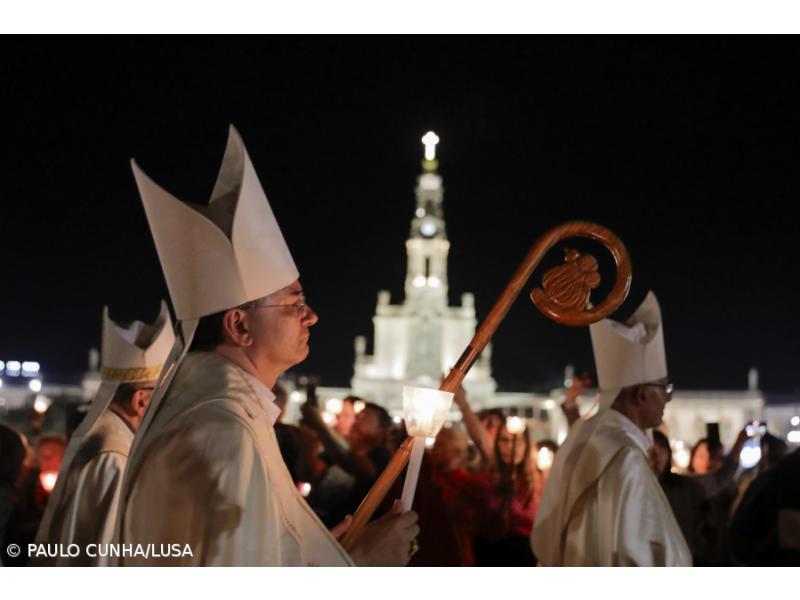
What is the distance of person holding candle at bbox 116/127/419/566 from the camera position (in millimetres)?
2785

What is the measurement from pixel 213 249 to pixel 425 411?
2.69 feet

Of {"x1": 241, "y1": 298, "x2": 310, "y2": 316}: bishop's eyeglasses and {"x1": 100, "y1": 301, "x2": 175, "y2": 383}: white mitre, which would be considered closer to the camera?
{"x1": 241, "y1": 298, "x2": 310, "y2": 316}: bishop's eyeglasses

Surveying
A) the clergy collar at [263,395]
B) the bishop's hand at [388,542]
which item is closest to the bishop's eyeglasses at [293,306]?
the clergy collar at [263,395]

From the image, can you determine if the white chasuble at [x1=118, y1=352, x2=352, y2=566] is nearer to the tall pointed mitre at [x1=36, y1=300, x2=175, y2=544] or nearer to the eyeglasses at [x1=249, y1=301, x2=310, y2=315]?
the eyeglasses at [x1=249, y1=301, x2=310, y2=315]

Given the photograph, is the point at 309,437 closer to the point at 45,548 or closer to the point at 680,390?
the point at 45,548

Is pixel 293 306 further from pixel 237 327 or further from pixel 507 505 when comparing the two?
pixel 507 505

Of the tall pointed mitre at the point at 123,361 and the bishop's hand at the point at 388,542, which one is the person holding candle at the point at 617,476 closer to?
the bishop's hand at the point at 388,542

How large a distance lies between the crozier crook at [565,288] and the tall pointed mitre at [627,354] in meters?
1.38

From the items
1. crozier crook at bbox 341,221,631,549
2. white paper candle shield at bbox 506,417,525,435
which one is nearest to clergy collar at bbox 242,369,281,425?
crozier crook at bbox 341,221,631,549

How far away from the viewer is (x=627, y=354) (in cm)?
485

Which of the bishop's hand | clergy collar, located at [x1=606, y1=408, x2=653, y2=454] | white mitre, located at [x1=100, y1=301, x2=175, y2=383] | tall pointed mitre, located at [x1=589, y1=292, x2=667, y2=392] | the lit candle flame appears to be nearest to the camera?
the bishop's hand

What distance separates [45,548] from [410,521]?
6.41 ft

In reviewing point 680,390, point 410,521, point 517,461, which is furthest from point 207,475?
point 680,390

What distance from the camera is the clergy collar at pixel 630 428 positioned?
4.68 meters
